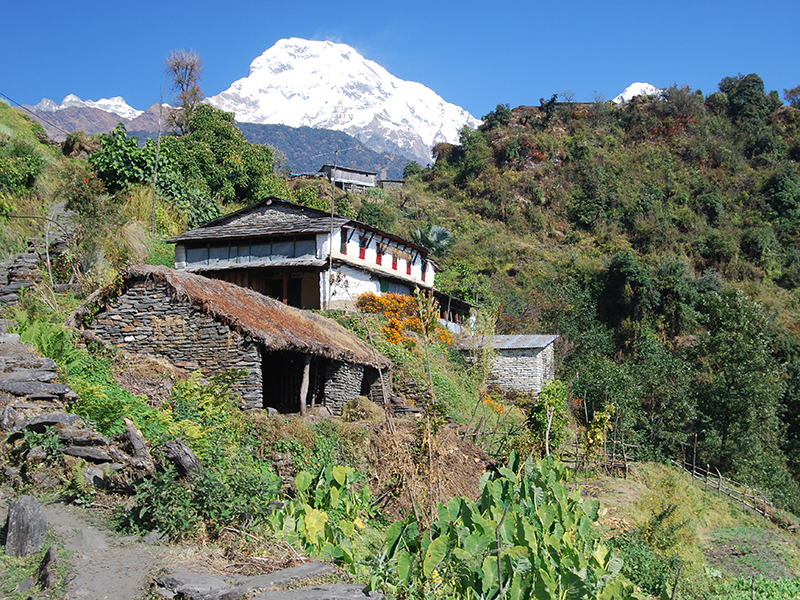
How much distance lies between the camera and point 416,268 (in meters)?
33.6

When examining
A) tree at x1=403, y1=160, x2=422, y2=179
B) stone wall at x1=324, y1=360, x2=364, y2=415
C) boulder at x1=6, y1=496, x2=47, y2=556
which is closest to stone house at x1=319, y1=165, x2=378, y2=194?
tree at x1=403, y1=160, x2=422, y2=179

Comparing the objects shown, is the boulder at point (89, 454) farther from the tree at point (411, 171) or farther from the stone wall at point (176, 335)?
the tree at point (411, 171)

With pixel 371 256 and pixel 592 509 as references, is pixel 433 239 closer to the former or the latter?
pixel 371 256

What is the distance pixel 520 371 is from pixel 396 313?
7346 mm

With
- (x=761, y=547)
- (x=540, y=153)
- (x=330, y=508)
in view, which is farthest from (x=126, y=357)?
(x=540, y=153)

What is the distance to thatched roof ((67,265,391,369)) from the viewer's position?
44.3ft

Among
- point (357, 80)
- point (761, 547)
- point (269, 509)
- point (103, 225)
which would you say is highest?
point (357, 80)

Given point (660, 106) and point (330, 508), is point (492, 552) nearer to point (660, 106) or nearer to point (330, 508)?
point (330, 508)

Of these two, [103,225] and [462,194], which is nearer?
[103,225]

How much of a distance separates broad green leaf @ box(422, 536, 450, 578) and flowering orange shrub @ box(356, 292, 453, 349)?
15.0 metres

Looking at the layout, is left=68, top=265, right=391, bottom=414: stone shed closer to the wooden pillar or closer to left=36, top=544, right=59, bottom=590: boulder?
the wooden pillar

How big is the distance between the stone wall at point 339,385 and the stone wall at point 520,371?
11.6m

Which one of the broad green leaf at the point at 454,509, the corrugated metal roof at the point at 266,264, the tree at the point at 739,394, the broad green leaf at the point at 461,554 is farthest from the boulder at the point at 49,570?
the tree at the point at 739,394

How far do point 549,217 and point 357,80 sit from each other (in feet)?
474
